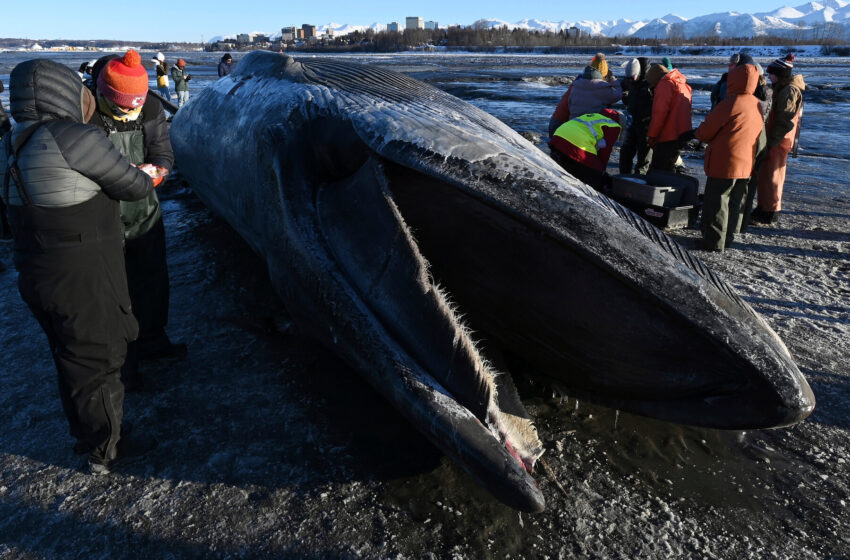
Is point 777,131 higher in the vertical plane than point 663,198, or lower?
higher

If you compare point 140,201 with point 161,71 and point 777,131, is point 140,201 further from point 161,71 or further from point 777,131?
point 161,71

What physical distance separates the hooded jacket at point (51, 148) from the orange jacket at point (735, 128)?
5.54 meters

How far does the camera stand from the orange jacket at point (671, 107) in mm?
7514

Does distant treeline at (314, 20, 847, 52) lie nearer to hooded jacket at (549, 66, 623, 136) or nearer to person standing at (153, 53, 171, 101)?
person standing at (153, 53, 171, 101)

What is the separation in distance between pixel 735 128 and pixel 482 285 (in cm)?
427

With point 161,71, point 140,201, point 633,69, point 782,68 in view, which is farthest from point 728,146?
point 161,71

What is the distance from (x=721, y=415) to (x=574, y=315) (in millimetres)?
728

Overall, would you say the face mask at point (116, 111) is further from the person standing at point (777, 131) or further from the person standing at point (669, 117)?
the person standing at point (777, 131)

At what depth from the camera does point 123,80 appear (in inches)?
129

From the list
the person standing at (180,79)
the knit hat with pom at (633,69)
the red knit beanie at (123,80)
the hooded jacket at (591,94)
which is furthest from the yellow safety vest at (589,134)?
the person standing at (180,79)

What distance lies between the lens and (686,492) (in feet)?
8.86

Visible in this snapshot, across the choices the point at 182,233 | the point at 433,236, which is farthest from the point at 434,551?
the point at 182,233

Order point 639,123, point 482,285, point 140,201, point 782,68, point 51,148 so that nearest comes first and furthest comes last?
1. point 51,148
2. point 482,285
3. point 140,201
4. point 782,68
5. point 639,123

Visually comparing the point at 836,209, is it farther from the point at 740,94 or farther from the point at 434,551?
the point at 434,551
